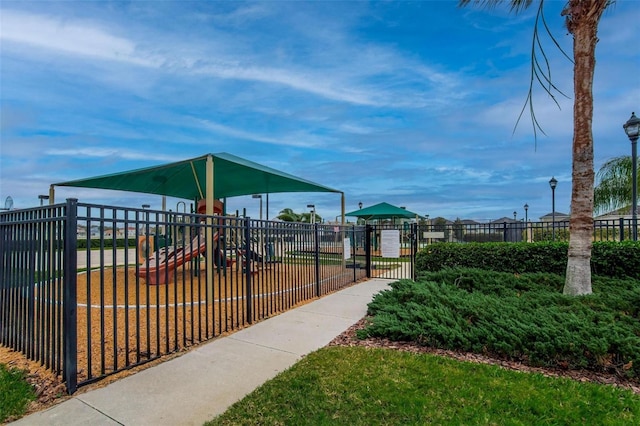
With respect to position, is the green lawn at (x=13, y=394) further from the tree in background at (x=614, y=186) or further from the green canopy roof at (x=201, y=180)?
the tree in background at (x=614, y=186)

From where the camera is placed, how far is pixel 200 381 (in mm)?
3434

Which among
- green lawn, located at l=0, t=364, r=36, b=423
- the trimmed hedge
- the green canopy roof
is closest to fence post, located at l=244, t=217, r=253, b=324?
green lawn, located at l=0, t=364, r=36, b=423

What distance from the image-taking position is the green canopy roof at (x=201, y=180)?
9.17 metres

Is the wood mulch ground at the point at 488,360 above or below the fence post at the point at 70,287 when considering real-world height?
below

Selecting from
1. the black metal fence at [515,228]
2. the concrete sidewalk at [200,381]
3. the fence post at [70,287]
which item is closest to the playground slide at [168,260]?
the fence post at [70,287]

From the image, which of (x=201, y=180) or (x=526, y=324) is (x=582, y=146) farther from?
(x=201, y=180)

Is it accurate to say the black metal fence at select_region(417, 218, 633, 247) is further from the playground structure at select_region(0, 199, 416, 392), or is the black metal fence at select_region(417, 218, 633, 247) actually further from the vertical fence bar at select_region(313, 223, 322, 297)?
the playground structure at select_region(0, 199, 416, 392)

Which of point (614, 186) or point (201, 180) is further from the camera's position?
point (614, 186)

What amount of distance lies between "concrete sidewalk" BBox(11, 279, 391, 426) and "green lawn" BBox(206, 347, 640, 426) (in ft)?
0.90

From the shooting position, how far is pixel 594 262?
7.21m

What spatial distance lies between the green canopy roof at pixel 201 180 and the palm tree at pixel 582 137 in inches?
258

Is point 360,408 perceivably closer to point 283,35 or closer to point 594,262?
point 594,262

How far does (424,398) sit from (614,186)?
2344cm

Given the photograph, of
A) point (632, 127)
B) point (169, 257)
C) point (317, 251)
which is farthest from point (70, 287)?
point (632, 127)
